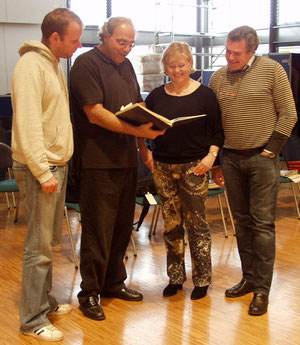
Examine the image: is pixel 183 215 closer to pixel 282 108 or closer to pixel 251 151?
pixel 251 151

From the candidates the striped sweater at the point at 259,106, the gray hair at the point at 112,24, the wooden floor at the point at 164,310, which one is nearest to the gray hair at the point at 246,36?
the striped sweater at the point at 259,106

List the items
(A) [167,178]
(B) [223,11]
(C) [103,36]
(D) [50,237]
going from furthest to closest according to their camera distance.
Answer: (B) [223,11], (A) [167,178], (C) [103,36], (D) [50,237]

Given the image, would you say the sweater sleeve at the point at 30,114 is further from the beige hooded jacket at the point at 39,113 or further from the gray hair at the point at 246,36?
the gray hair at the point at 246,36

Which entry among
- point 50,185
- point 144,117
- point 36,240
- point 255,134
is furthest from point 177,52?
point 36,240

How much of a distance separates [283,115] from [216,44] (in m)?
8.32

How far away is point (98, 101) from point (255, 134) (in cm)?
97

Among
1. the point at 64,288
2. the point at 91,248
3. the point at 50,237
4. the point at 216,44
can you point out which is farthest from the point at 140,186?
the point at 216,44

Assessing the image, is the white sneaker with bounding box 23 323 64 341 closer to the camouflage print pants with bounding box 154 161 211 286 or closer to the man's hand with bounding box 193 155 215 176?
the camouflage print pants with bounding box 154 161 211 286

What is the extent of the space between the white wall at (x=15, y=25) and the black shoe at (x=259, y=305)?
683 cm

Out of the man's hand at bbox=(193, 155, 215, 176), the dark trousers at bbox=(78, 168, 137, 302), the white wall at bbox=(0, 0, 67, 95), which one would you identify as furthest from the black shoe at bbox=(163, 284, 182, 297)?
the white wall at bbox=(0, 0, 67, 95)

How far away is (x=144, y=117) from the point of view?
10.3 ft

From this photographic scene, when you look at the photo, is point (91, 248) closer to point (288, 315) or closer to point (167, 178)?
point (167, 178)

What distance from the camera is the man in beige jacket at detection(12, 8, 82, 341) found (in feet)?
9.50

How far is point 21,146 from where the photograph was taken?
115 inches
